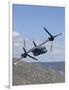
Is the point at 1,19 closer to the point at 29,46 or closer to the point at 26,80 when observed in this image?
the point at 29,46

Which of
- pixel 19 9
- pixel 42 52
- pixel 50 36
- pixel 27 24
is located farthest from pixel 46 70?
pixel 19 9

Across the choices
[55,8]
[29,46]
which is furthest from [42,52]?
[55,8]

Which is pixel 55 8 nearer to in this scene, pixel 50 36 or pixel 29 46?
pixel 50 36
